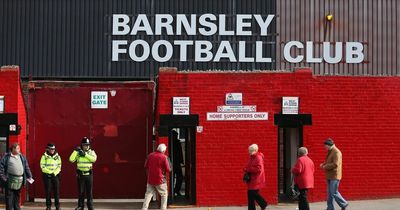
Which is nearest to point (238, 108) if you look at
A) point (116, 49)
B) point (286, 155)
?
point (286, 155)

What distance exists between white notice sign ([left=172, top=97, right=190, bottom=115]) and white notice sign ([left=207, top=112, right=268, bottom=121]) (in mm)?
553

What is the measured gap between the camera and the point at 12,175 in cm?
1299

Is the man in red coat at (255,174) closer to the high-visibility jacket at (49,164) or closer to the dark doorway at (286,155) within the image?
the dark doorway at (286,155)

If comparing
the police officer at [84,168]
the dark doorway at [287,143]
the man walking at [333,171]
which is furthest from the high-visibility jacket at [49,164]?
the man walking at [333,171]

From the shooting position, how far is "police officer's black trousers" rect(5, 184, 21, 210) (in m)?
13.0

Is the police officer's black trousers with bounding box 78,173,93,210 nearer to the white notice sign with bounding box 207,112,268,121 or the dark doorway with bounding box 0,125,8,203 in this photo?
the dark doorway with bounding box 0,125,8,203

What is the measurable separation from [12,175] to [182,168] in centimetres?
468

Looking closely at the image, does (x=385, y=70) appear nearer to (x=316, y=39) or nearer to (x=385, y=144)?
(x=316, y=39)

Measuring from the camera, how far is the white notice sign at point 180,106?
48.9ft

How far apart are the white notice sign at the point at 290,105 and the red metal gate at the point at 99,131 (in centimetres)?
342

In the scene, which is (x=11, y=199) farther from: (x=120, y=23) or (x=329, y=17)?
(x=329, y=17)

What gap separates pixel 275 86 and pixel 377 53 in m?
7.83

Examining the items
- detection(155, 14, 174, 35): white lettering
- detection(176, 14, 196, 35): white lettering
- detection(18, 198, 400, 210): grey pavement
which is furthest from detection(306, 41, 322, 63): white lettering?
detection(18, 198, 400, 210): grey pavement

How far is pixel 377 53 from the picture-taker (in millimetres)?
21594
